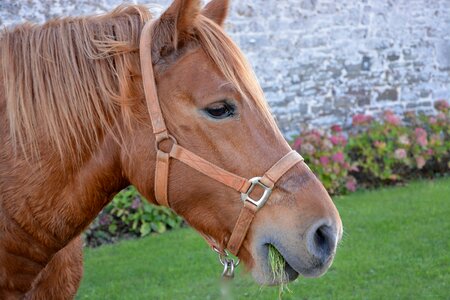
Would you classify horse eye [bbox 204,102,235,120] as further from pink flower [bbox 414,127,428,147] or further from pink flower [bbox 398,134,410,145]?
pink flower [bbox 414,127,428,147]

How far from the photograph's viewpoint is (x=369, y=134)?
360 inches

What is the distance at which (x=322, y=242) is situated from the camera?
85.7 inches

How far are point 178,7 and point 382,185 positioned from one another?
7160 millimetres

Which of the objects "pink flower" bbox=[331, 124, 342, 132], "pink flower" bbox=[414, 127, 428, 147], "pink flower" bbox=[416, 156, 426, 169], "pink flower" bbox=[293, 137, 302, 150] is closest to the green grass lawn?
"pink flower" bbox=[293, 137, 302, 150]

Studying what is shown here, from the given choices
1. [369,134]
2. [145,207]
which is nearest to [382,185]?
[369,134]

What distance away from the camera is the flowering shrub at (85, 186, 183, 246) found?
691 cm

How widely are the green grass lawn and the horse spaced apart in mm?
2747

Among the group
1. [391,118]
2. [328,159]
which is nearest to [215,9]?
[328,159]

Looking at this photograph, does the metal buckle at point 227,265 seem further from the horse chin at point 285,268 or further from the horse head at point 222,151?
the horse chin at point 285,268

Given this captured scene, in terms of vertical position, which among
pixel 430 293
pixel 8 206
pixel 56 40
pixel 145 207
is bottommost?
pixel 145 207

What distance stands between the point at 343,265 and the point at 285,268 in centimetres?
370

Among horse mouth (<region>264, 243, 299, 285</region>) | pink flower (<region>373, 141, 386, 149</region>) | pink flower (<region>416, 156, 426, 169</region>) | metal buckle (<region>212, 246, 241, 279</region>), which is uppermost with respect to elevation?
horse mouth (<region>264, 243, 299, 285</region>)

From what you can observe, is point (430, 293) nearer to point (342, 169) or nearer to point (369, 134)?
point (342, 169)

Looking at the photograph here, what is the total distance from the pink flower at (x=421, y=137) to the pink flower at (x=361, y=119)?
→ 2.31 ft
